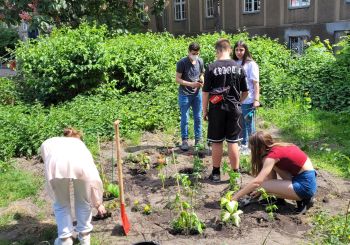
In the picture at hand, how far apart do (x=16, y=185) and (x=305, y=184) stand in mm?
3870

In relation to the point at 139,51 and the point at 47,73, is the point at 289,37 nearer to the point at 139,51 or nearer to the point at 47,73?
the point at 139,51

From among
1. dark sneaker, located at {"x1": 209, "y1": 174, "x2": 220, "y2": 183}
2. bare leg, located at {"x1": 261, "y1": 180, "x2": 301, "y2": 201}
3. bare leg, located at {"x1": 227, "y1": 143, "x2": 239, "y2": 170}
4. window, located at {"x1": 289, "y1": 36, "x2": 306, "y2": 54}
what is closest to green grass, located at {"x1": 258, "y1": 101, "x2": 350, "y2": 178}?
bare leg, located at {"x1": 227, "y1": 143, "x2": 239, "y2": 170}

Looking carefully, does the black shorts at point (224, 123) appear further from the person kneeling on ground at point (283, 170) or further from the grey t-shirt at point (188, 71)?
the grey t-shirt at point (188, 71)

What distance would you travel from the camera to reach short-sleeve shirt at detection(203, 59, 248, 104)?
534 centimetres

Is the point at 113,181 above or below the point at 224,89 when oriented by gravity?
below

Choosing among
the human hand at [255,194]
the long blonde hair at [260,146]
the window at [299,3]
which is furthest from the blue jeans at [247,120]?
the window at [299,3]

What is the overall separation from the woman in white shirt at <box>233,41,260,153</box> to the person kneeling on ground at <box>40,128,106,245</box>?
124 inches

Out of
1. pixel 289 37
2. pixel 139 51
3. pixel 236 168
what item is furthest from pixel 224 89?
pixel 289 37

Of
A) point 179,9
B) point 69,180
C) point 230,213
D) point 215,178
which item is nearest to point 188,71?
point 215,178

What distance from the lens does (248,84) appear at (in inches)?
254

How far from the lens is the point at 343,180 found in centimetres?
586

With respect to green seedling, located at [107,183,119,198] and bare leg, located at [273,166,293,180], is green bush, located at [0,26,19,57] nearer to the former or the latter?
green seedling, located at [107,183,119,198]

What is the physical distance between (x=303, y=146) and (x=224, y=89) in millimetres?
2635

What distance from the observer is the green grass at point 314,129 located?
6.86m
